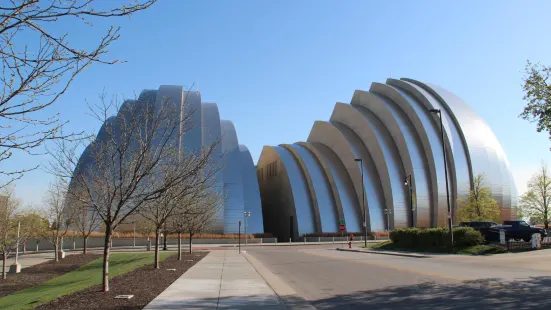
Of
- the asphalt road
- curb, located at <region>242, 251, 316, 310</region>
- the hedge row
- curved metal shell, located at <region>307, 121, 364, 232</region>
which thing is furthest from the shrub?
curved metal shell, located at <region>307, 121, 364, 232</region>

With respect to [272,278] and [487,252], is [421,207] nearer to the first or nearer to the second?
[487,252]

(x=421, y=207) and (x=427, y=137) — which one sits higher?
(x=427, y=137)

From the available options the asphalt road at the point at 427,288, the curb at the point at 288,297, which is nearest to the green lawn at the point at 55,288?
the curb at the point at 288,297

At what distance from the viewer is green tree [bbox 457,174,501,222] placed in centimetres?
5022

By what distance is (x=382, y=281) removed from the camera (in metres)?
15.1

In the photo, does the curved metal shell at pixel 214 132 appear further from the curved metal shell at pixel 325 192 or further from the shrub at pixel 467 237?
the shrub at pixel 467 237

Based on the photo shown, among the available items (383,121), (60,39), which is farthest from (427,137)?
(60,39)

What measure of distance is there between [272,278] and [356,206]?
4539 centimetres

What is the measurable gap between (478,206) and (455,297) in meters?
43.7

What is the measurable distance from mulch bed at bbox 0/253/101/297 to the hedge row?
24.6 m

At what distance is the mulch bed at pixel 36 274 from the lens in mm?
21803

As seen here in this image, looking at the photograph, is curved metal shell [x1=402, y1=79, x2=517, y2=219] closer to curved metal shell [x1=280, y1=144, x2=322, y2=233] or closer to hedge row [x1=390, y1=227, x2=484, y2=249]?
curved metal shell [x1=280, y1=144, x2=322, y2=233]

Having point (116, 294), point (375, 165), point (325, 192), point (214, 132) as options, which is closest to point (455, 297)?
point (116, 294)

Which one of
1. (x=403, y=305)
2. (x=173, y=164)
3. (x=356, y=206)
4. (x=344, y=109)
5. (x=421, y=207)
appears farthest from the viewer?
(x=344, y=109)
